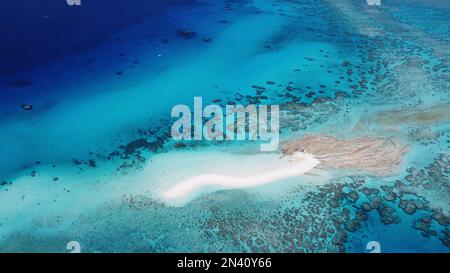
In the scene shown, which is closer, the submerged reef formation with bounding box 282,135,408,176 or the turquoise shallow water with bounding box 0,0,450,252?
the turquoise shallow water with bounding box 0,0,450,252

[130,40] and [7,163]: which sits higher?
[130,40]

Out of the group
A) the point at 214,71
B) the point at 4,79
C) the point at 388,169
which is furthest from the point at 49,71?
the point at 388,169

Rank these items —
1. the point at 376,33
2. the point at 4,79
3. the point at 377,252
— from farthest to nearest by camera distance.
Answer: the point at 376,33, the point at 4,79, the point at 377,252

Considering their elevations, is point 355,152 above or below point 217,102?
below

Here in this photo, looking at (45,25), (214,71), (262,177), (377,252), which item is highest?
(45,25)

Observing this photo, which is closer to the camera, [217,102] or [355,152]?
[355,152]

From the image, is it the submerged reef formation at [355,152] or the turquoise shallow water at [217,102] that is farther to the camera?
the submerged reef formation at [355,152]
